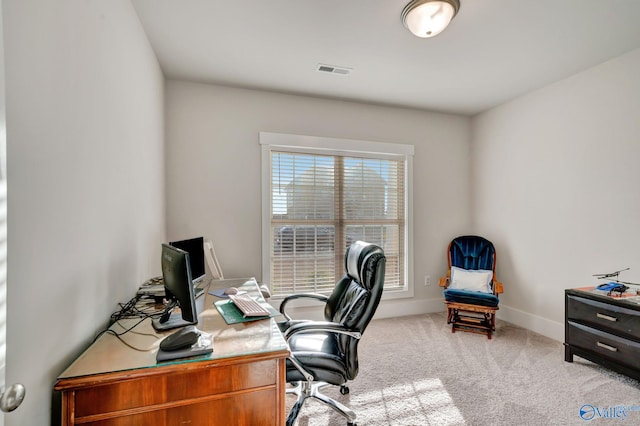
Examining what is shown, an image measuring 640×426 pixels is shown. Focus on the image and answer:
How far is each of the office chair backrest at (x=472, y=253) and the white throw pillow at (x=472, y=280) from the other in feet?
0.39

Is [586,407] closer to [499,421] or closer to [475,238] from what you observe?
[499,421]

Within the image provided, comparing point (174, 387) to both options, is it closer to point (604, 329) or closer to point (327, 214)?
point (327, 214)

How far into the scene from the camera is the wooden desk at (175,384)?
40.3 inches

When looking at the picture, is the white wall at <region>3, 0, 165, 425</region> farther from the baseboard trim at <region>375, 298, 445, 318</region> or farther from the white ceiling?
the baseboard trim at <region>375, 298, 445, 318</region>

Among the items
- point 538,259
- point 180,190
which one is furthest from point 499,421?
point 180,190

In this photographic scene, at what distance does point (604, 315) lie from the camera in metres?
2.37

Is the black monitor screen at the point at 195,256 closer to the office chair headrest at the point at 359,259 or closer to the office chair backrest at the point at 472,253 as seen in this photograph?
the office chair headrest at the point at 359,259

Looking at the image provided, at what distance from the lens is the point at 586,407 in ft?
6.60

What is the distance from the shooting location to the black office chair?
1.66m

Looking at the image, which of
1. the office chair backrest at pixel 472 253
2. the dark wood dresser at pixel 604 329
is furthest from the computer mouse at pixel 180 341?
the office chair backrest at pixel 472 253

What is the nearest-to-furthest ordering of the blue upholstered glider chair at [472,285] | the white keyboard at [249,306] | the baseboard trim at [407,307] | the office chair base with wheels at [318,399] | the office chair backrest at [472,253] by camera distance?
the white keyboard at [249,306], the office chair base with wheels at [318,399], the blue upholstered glider chair at [472,285], the office chair backrest at [472,253], the baseboard trim at [407,307]

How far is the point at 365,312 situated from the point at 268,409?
73 centimetres

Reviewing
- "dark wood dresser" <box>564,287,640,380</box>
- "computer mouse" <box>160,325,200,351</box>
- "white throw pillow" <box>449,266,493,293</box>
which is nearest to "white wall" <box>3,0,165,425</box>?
"computer mouse" <box>160,325,200,351</box>

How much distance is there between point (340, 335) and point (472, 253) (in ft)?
8.71
